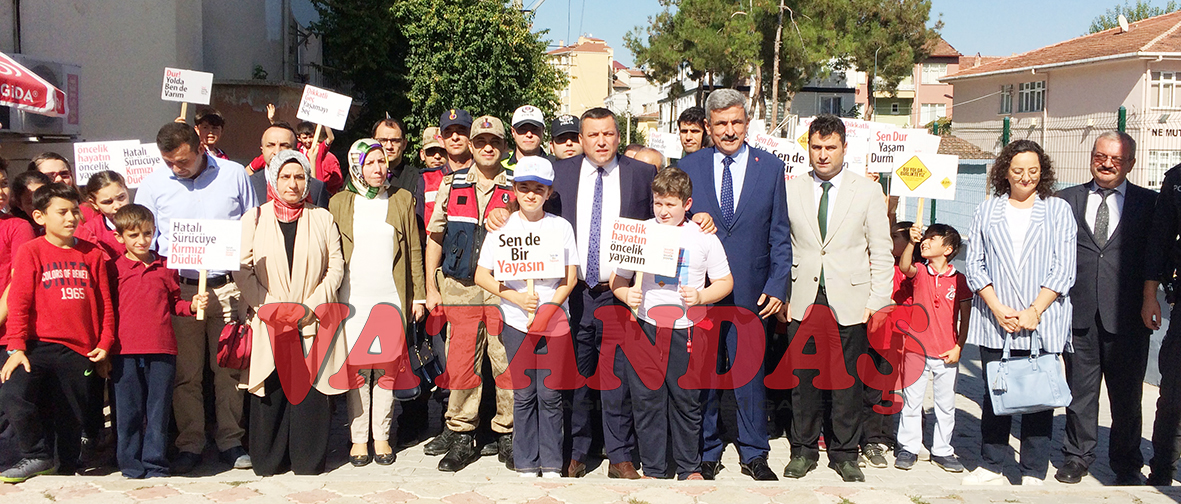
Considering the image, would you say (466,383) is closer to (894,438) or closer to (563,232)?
(563,232)

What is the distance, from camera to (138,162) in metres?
7.34

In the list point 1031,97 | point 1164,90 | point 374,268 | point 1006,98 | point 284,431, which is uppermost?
point 1006,98

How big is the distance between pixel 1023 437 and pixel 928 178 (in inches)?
85.7

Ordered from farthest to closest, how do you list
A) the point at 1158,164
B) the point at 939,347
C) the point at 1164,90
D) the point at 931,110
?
the point at 931,110
the point at 1164,90
the point at 1158,164
the point at 939,347

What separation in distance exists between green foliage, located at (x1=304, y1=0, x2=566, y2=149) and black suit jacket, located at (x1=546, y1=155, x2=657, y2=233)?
1780 cm

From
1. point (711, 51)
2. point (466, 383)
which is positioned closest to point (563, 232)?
point (466, 383)

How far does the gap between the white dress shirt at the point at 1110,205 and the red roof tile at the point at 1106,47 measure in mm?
29179

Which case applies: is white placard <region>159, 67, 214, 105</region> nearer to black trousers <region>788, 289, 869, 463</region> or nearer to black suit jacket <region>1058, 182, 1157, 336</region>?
black trousers <region>788, 289, 869, 463</region>

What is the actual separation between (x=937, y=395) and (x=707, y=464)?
61.8 inches

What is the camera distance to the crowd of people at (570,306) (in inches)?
210

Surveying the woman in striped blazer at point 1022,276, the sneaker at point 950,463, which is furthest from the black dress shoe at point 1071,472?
the sneaker at point 950,463

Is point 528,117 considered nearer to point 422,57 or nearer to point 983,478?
point 983,478

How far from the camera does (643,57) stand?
49.2 metres

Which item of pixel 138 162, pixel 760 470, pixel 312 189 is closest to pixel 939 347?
pixel 760 470
